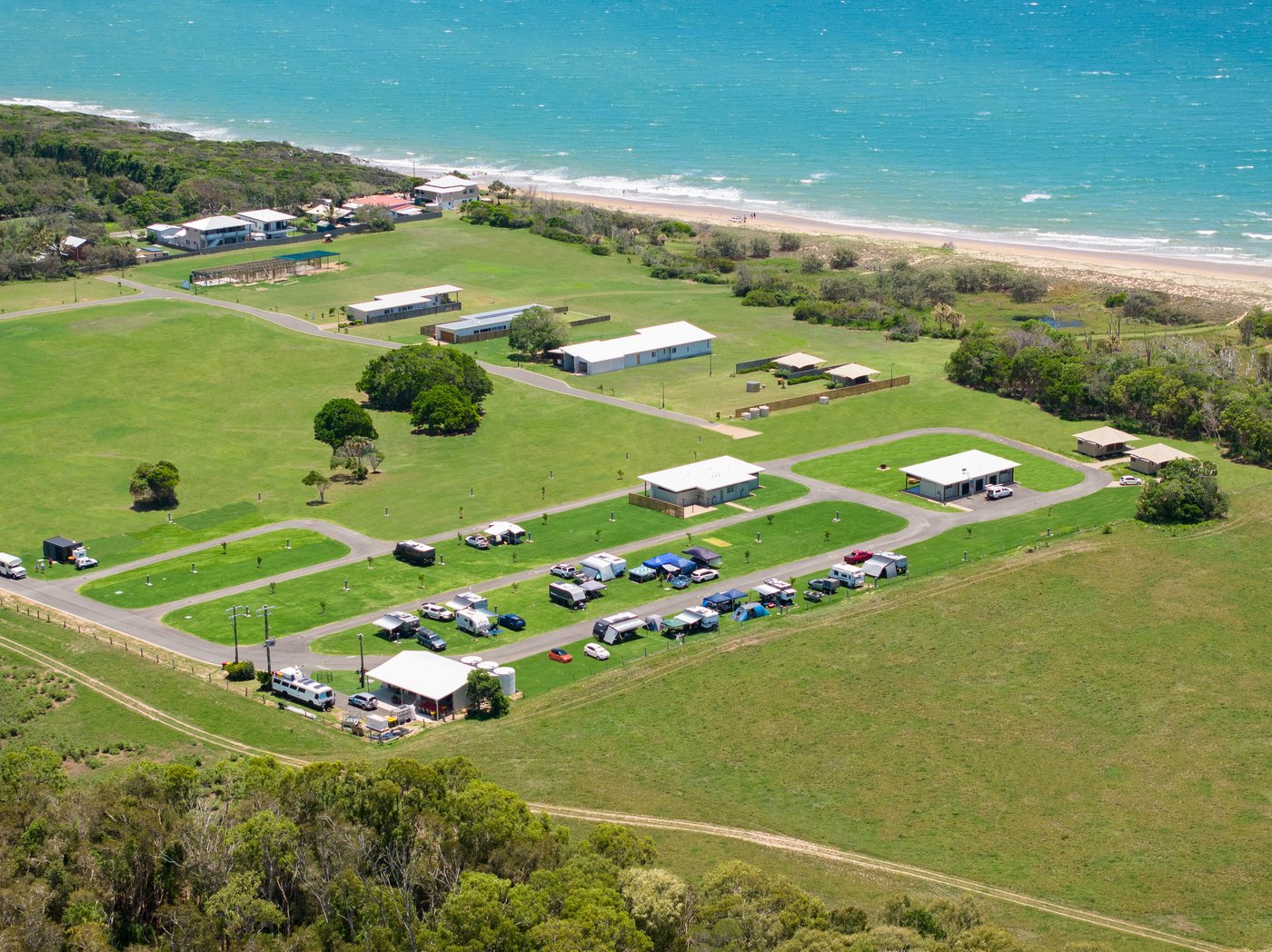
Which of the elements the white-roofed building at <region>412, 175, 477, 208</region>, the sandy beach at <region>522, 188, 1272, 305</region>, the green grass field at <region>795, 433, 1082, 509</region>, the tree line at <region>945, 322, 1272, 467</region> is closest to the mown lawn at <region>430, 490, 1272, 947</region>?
the green grass field at <region>795, 433, 1082, 509</region>

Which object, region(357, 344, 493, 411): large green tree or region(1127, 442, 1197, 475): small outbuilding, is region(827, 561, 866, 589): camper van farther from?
region(357, 344, 493, 411): large green tree

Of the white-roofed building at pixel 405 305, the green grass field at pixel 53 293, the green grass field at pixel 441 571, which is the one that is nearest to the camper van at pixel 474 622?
the green grass field at pixel 441 571

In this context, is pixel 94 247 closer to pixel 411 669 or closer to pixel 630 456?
pixel 630 456

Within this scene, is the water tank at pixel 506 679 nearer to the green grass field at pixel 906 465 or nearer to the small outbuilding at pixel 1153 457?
the green grass field at pixel 906 465

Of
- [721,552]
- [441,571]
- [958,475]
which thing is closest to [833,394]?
[958,475]

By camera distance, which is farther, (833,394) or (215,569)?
(833,394)

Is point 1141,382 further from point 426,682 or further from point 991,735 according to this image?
point 426,682
